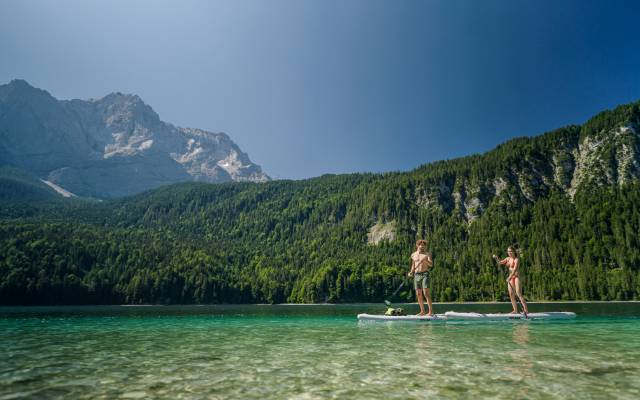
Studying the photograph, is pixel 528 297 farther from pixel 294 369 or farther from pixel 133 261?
pixel 133 261

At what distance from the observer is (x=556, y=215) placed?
7018 inches

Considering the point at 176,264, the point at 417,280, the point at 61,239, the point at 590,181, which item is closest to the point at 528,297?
the point at 590,181

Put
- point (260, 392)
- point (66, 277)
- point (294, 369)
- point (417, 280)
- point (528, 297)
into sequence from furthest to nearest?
point (66, 277)
point (528, 297)
point (417, 280)
point (294, 369)
point (260, 392)

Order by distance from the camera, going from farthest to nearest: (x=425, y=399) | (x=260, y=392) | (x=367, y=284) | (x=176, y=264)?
1. (x=176, y=264)
2. (x=367, y=284)
3. (x=260, y=392)
4. (x=425, y=399)

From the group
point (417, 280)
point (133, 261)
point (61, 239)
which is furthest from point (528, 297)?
point (61, 239)

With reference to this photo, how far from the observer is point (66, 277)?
520 feet

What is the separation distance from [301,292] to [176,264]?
61.0 meters

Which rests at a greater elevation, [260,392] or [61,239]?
[61,239]

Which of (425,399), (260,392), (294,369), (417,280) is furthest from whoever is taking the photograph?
(417,280)

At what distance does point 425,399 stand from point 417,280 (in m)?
18.7

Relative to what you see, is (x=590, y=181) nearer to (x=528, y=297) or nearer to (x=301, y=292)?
(x=528, y=297)

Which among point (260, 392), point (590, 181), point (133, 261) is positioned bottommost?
point (260, 392)

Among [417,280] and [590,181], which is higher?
[590,181]

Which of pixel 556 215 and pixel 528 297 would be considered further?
pixel 556 215
